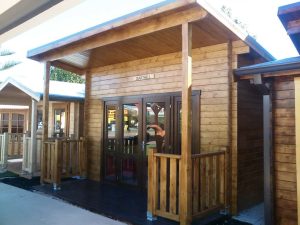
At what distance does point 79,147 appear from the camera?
7.76 meters

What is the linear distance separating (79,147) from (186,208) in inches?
169

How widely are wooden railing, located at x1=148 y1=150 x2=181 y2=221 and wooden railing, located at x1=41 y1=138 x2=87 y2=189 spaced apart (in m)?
2.85

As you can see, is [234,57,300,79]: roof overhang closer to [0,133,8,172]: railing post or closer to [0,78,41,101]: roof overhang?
[0,78,41,101]: roof overhang

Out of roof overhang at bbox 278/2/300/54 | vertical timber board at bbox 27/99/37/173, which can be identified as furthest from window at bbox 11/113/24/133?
roof overhang at bbox 278/2/300/54

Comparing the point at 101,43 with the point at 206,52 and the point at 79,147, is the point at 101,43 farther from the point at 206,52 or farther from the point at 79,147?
the point at 79,147

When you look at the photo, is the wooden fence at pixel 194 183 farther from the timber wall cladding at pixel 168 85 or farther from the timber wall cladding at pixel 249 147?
the timber wall cladding at pixel 168 85

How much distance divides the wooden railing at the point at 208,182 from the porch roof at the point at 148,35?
6.52 ft

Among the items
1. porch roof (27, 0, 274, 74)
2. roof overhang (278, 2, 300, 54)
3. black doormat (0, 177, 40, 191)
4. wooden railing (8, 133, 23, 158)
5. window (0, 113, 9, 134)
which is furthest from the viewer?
window (0, 113, 9, 134)

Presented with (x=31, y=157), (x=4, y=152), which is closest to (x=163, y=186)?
(x=31, y=157)

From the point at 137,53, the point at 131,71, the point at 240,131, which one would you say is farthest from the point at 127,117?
the point at 240,131

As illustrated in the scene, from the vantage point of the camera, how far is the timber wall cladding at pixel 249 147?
17.3ft

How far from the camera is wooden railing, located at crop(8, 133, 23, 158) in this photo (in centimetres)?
1184

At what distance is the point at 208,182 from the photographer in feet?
15.8

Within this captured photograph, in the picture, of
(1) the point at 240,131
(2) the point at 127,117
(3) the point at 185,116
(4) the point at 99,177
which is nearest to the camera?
(3) the point at 185,116
